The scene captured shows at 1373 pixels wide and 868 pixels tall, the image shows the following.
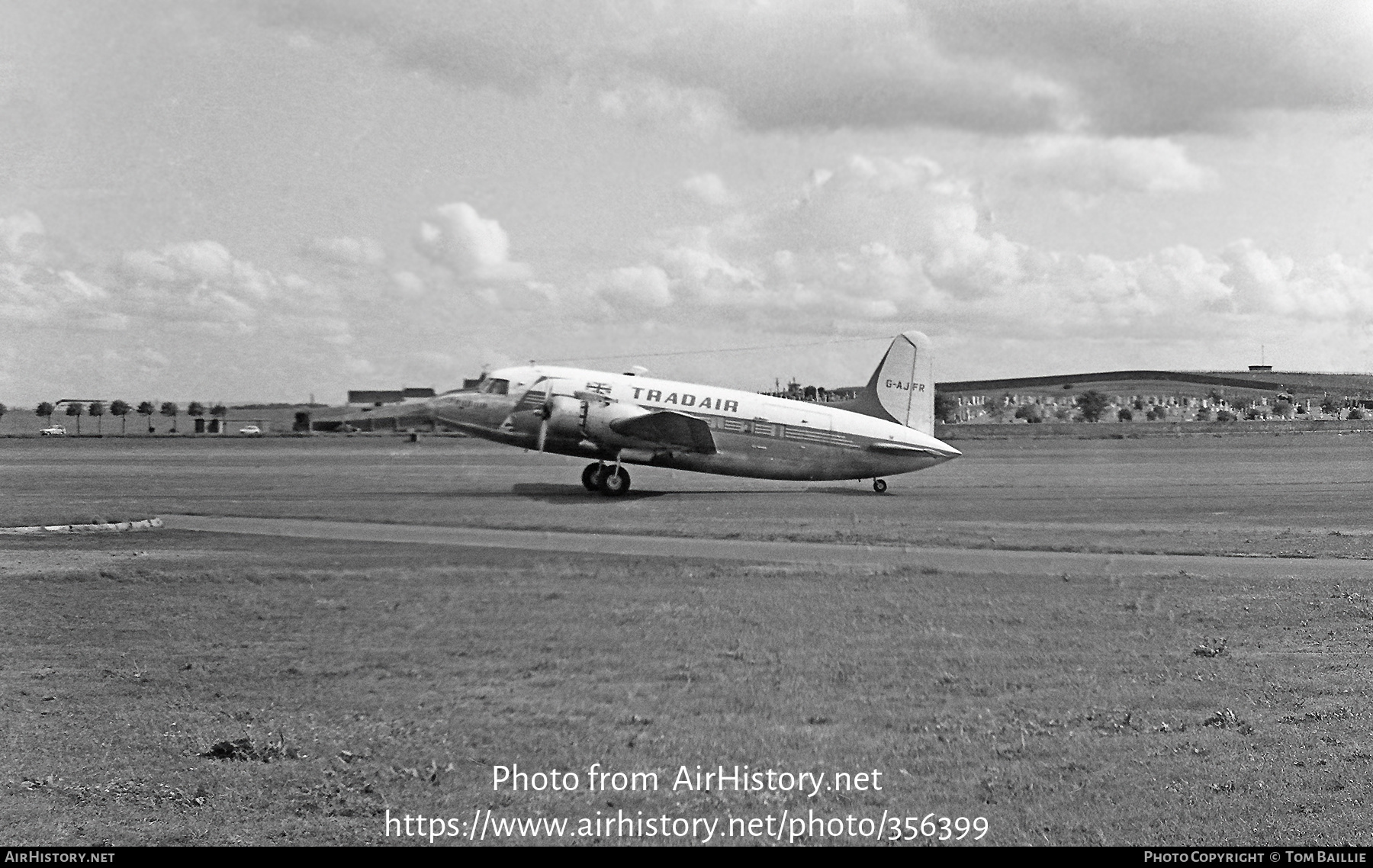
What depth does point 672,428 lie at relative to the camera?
4212cm

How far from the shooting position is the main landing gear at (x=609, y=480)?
42531 millimetres

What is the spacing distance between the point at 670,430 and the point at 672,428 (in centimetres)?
12

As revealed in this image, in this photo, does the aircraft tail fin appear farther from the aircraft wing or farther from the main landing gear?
the main landing gear

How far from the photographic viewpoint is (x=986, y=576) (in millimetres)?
22641

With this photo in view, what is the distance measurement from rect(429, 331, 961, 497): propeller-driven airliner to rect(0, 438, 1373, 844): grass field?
17.3 m

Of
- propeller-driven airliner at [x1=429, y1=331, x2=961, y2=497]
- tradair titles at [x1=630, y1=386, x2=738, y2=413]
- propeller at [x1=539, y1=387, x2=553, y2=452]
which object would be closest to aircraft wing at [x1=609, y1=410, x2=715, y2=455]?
propeller-driven airliner at [x1=429, y1=331, x2=961, y2=497]

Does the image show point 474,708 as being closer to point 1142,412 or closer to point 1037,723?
point 1037,723

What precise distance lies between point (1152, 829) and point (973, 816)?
4.39 feet

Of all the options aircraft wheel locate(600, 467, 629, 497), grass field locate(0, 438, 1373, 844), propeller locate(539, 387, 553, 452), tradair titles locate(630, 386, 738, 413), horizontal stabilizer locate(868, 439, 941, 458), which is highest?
tradair titles locate(630, 386, 738, 413)

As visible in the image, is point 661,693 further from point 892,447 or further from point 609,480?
point 892,447

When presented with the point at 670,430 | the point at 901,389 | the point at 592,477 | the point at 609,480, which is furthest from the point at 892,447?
the point at 592,477

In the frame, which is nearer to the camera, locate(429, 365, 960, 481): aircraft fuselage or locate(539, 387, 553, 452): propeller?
locate(539, 387, 553, 452): propeller

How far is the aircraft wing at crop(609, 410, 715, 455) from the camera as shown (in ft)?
136

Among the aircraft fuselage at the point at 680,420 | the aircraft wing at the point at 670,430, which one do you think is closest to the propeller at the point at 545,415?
the aircraft fuselage at the point at 680,420
